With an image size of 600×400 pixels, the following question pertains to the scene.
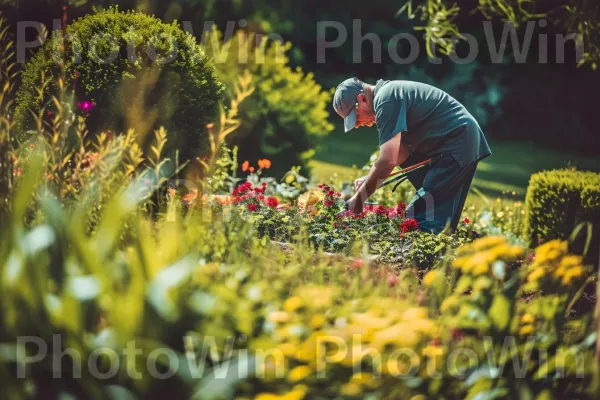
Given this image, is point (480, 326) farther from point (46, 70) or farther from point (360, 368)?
point (46, 70)

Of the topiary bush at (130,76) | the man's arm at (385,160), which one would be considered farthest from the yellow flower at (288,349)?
the topiary bush at (130,76)

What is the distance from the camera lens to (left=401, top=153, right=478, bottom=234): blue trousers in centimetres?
529

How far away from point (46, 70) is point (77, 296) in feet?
11.7

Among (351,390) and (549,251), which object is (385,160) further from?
(351,390)

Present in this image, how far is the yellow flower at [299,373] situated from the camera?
7.59 feet

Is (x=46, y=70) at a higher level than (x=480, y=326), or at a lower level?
higher

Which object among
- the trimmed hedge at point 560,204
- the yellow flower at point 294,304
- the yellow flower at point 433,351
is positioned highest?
the yellow flower at point 294,304

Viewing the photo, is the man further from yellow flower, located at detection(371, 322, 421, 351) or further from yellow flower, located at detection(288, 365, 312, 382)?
yellow flower, located at detection(288, 365, 312, 382)

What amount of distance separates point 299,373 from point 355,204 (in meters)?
2.91

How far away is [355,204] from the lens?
5152 millimetres

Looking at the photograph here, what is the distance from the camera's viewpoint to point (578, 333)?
298 centimetres

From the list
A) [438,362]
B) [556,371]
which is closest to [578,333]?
[556,371]

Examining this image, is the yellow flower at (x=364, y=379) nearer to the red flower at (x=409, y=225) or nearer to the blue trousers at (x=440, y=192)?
the red flower at (x=409, y=225)

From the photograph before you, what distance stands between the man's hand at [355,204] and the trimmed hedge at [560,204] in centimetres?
164
